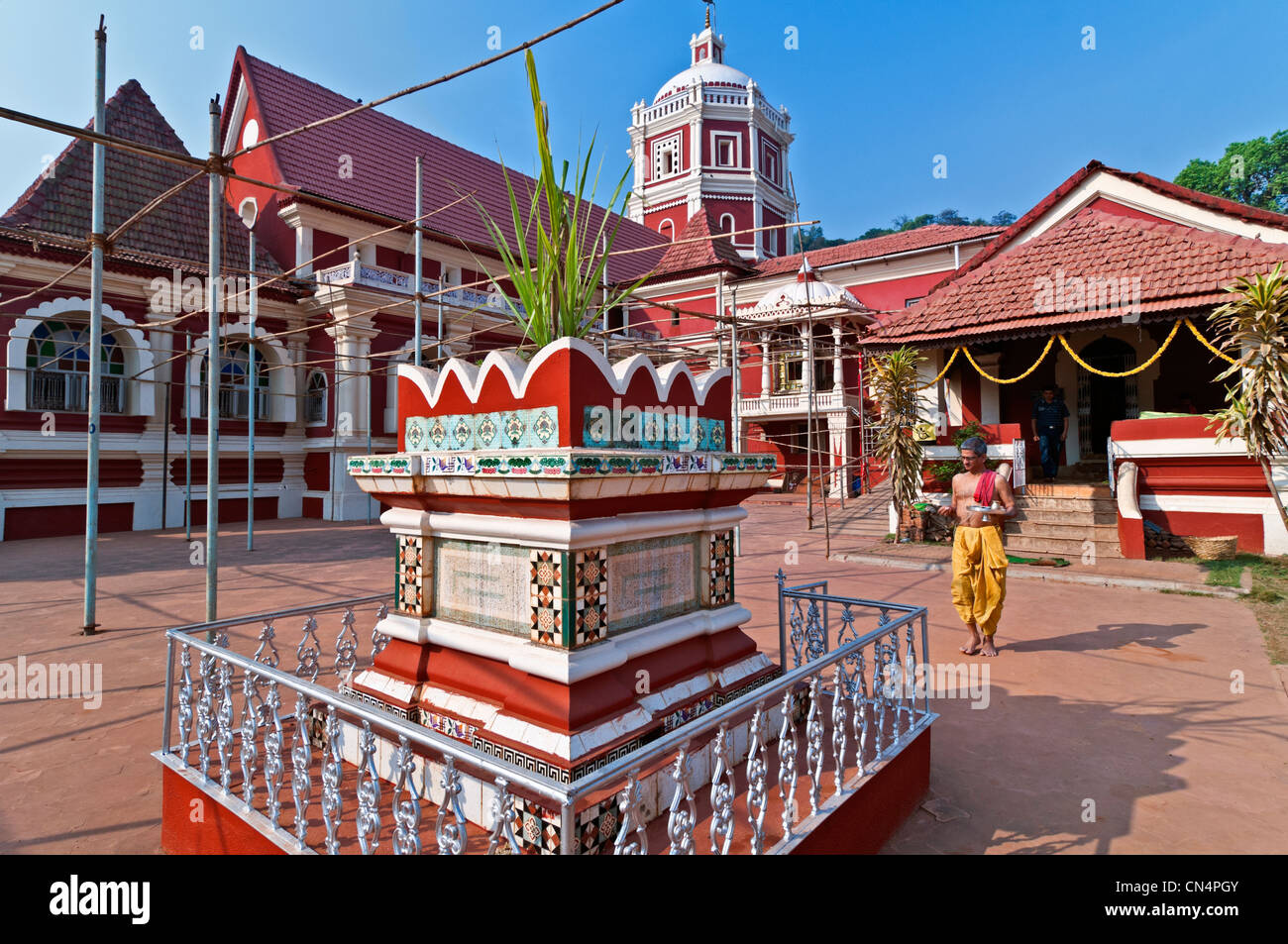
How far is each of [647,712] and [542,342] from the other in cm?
177

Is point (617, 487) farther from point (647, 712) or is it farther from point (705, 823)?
point (705, 823)

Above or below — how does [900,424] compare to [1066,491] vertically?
above

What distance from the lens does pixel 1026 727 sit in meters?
4.23

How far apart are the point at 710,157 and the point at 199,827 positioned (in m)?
36.5

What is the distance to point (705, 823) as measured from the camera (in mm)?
2559

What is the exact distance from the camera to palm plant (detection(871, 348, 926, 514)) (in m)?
12.7

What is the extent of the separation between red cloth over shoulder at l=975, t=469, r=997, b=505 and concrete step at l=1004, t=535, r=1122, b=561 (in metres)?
5.75

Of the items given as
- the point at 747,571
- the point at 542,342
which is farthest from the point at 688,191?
the point at 542,342

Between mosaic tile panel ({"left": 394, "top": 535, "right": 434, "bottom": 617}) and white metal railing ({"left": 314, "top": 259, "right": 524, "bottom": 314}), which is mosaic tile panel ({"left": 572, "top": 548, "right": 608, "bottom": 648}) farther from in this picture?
white metal railing ({"left": 314, "top": 259, "right": 524, "bottom": 314})

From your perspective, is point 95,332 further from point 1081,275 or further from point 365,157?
point 365,157

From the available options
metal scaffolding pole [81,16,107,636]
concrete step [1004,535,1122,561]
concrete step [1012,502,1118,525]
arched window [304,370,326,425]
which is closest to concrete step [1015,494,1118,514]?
concrete step [1012,502,1118,525]

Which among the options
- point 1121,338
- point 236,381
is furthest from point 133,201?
point 1121,338

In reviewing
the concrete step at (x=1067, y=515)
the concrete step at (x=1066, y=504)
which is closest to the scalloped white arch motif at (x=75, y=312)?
the concrete step at (x=1067, y=515)

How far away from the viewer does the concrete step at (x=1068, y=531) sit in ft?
35.6
